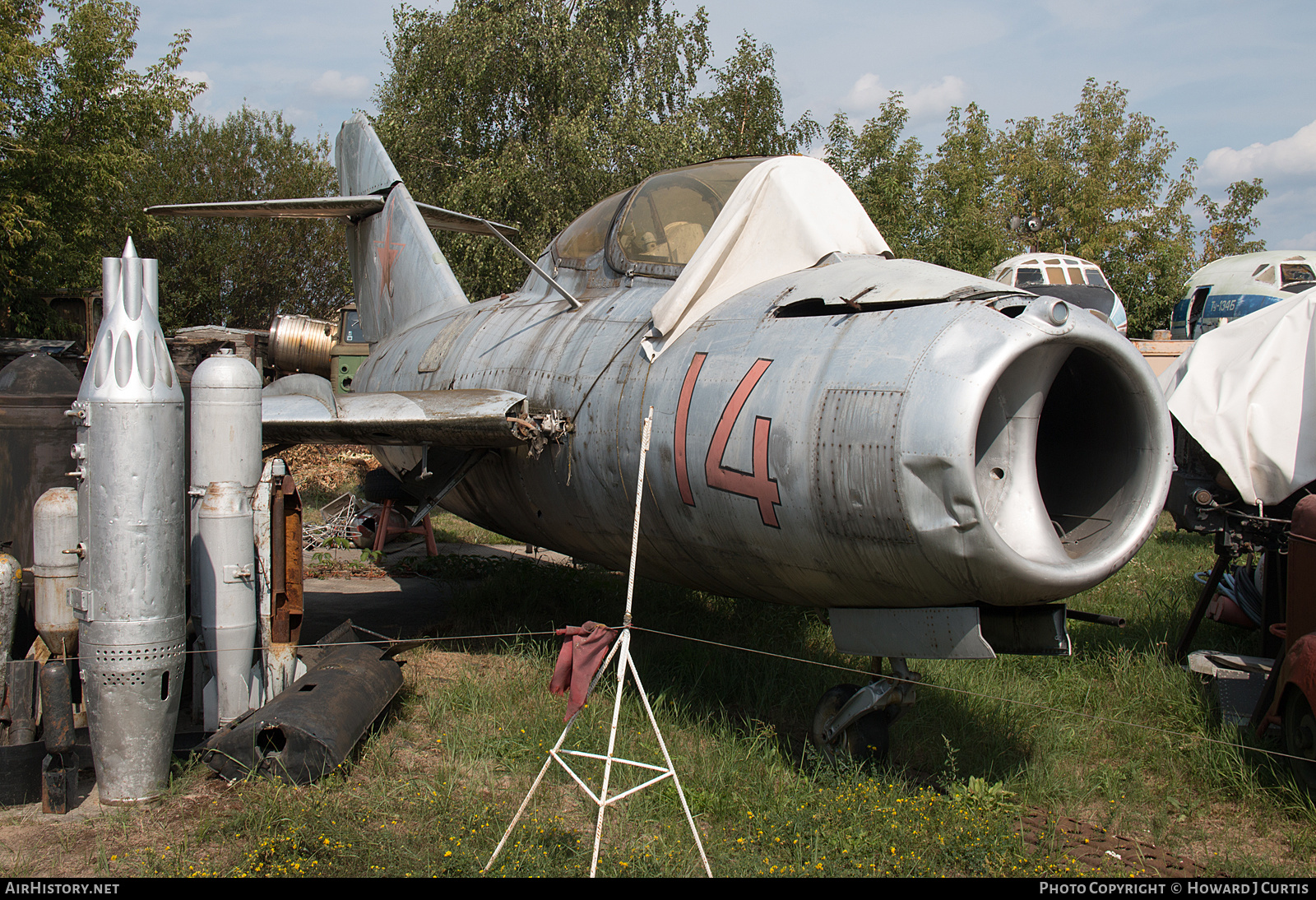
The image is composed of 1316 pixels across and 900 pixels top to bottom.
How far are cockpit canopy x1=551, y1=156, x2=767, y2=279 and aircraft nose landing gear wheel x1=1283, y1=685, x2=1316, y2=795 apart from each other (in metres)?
4.05

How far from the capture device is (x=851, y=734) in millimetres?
4492

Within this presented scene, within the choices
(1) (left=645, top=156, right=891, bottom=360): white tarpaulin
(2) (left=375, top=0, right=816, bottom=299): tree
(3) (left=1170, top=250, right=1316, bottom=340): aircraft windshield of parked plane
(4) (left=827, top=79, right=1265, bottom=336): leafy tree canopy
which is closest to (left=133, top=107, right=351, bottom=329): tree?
(2) (left=375, top=0, right=816, bottom=299): tree

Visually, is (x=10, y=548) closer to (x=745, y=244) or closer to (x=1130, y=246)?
(x=745, y=244)

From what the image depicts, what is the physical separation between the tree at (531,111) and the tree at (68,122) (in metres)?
6.09

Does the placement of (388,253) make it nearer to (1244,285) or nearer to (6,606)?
(6,606)

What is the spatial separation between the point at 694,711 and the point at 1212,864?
8.70 feet

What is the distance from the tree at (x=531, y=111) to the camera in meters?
22.0

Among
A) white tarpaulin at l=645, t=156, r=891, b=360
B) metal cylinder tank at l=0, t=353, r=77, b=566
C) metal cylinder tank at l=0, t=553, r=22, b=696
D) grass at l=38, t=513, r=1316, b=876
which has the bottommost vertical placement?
grass at l=38, t=513, r=1316, b=876

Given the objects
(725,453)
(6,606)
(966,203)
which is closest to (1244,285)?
(966,203)

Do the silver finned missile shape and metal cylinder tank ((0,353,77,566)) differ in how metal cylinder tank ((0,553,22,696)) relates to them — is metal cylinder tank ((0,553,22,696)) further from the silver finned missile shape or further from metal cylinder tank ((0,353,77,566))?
metal cylinder tank ((0,353,77,566))

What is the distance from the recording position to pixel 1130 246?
31.0 m

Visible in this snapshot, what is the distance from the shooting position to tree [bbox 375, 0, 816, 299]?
865 inches

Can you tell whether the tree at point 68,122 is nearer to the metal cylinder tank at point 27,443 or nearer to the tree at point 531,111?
the tree at point 531,111

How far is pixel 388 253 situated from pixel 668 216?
4590mm
